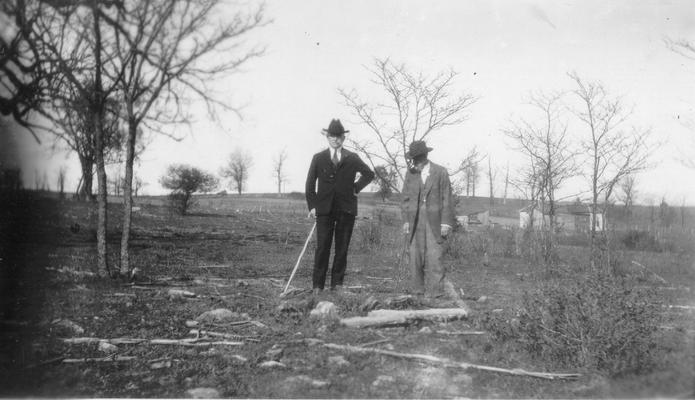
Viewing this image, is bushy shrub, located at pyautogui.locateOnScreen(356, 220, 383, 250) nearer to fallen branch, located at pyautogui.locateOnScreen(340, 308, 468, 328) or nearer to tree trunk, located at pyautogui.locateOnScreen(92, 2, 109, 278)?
tree trunk, located at pyautogui.locateOnScreen(92, 2, 109, 278)

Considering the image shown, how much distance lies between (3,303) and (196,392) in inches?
116

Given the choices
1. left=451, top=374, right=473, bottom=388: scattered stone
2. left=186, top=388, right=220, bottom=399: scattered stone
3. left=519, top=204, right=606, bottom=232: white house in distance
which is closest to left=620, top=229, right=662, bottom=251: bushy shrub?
left=519, top=204, right=606, bottom=232: white house in distance

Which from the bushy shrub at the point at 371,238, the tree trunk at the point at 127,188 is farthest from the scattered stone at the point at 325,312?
the bushy shrub at the point at 371,238

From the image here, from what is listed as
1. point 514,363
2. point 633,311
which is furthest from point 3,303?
point 633,311

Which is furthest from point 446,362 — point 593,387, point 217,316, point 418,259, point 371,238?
point 371,238

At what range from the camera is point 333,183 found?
19.1 feet

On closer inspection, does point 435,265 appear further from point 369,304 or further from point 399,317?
point 399,317

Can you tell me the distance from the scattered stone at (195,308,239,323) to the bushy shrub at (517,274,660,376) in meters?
2.61

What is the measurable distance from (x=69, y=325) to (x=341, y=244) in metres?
2.90

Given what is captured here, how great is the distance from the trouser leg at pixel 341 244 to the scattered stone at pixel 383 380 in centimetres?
258

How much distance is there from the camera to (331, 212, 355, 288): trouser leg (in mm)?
5828

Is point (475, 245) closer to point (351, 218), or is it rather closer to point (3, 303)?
point (351, 218)

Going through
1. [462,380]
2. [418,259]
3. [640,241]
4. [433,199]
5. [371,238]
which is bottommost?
[640,241]

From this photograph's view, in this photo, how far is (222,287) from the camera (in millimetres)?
6340
